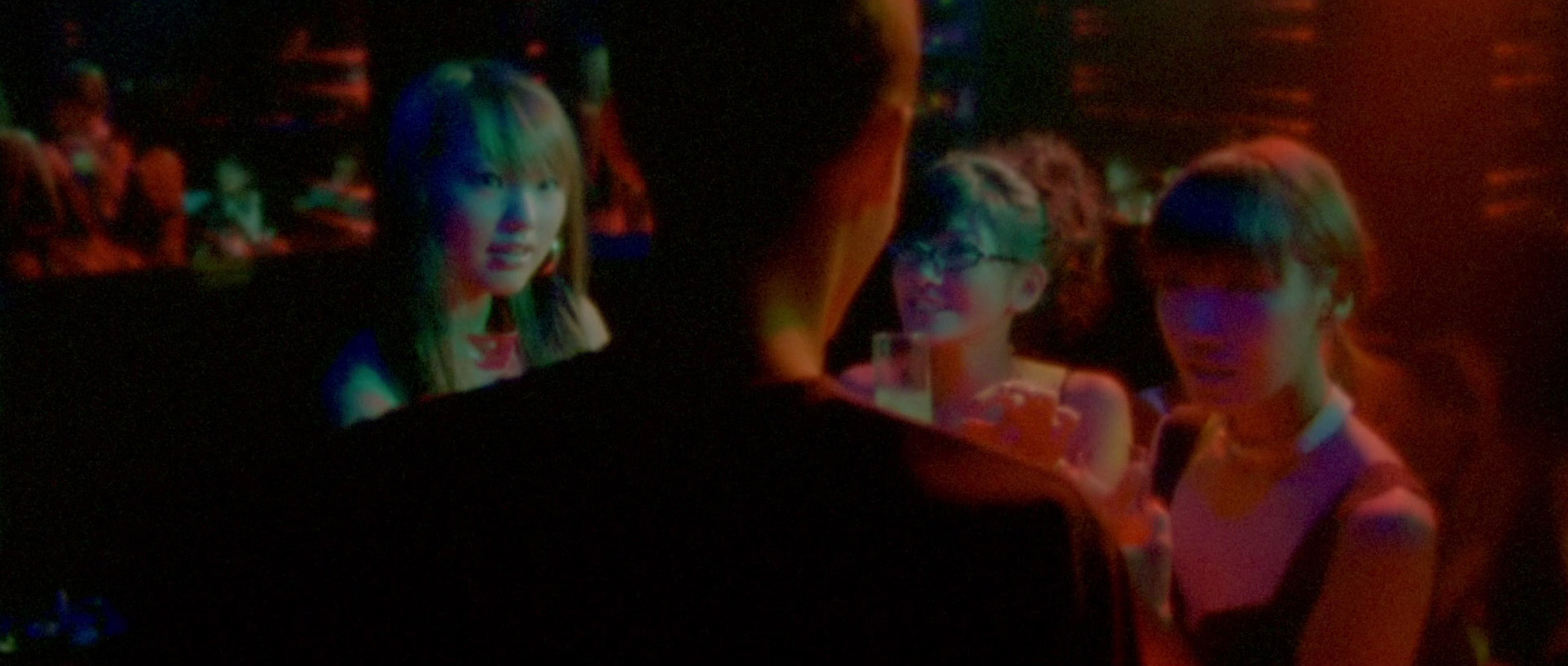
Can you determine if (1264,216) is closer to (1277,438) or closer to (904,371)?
(1277,438)

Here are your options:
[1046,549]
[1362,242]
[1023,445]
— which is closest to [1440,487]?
[1362,242]

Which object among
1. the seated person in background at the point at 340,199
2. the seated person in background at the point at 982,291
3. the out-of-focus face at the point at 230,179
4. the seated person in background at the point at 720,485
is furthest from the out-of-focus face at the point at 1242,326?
the seated person in background at the point at 340,199

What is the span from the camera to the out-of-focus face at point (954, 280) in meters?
2.35

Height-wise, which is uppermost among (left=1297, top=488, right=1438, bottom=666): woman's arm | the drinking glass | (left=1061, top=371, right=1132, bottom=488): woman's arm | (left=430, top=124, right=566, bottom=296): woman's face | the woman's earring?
(left=430, top=124, right=566, bottom=296): woman's face

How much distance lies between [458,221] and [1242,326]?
5.05ft

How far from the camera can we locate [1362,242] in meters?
2.01

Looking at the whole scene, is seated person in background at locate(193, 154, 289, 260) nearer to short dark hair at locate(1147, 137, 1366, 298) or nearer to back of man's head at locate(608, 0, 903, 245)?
short dark hair at locate(1147, 137, 1366, 298)

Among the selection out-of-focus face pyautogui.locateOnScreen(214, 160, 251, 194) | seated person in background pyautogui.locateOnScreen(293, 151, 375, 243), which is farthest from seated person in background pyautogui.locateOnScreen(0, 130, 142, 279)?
seated person in background pyautogui.locateOnScreen(293, 151, 375, 243)

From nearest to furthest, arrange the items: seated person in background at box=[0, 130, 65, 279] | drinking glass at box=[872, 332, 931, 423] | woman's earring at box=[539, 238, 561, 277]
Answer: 1. drinking glass at box=[872, 332, 931, 423]
2. woman's earring at box=[539, 238, 561, 277]
3. seated person in background at box=[0, 130, 65, 279]

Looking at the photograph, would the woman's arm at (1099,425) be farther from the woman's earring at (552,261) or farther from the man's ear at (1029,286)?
the woman's earring at (552,261)

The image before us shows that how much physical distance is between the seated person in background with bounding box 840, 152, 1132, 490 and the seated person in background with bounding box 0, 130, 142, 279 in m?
4.63

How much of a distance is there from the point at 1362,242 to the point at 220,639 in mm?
1807

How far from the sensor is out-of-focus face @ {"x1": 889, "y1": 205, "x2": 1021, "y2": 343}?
2346 mm

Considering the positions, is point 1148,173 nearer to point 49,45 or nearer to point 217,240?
point 217,240
